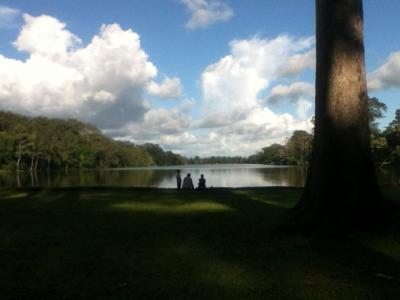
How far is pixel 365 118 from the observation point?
7.43 meters

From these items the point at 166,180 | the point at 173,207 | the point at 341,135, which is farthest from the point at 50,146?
the point at 341,135

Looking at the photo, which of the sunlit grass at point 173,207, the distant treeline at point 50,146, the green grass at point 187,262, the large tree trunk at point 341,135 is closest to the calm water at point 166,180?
the sunlit grass at point 173,207

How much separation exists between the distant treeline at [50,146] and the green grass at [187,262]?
92.7 metres

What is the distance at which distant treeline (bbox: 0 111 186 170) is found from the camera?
95.1 meters

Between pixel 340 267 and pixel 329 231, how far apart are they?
5.03ft

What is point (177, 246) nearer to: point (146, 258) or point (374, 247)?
point (146, 258)

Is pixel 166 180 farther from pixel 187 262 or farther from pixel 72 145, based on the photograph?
pixel 72 145

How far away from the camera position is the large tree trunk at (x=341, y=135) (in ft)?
23.3

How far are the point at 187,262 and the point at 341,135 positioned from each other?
11.3ft

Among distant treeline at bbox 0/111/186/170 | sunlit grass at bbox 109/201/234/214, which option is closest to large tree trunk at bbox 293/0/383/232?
sunlit grass at bbox 109/201/234/214

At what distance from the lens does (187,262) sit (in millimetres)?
5660

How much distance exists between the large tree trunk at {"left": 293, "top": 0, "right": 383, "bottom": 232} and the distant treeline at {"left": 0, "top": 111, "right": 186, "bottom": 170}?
9469 centimetres

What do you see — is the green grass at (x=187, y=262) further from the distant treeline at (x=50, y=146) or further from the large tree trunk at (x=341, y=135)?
the distant treeline at (x=50, y=146)

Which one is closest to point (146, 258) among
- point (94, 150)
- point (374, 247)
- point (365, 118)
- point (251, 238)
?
point (251, 238)
